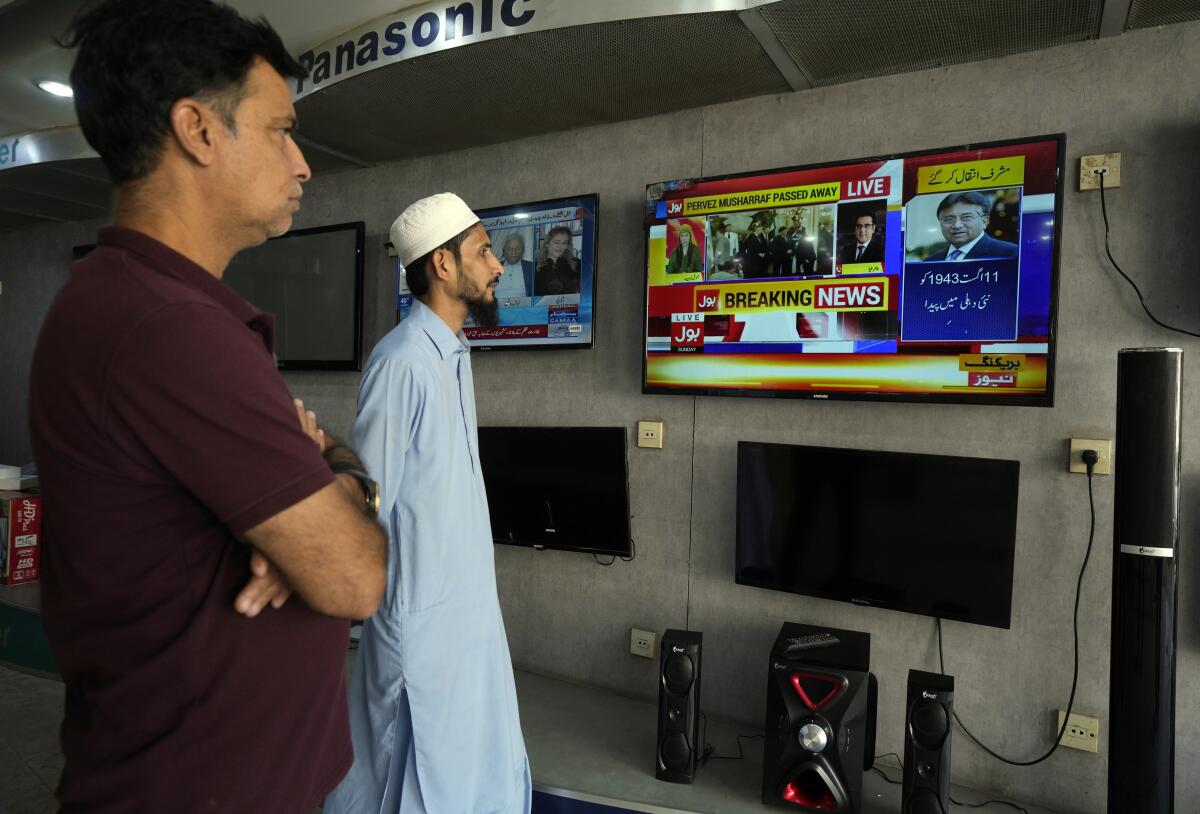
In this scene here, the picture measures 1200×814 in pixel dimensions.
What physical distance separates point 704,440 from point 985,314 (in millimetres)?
1068

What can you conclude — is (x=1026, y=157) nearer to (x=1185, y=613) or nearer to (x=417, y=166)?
(x=1185, y=613)

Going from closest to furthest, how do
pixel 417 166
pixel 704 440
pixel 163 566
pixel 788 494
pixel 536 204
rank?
pixel 163 566 < pixel 788 494 < pixel 704 440 < pixel 536 204 < pixel 417 166

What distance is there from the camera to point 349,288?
3.85 metres

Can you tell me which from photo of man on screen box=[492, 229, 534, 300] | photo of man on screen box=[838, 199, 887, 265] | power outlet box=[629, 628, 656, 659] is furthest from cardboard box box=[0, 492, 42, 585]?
photo of man on screen box=[838, 199, 887, 265]

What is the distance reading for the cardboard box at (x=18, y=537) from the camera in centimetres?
359

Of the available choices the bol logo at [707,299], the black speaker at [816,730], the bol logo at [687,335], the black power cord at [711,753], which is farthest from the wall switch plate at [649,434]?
the black power cord at [711,753]

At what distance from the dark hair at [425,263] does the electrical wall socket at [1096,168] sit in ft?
6.03

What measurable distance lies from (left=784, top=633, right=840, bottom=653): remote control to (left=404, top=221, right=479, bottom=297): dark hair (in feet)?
4.96

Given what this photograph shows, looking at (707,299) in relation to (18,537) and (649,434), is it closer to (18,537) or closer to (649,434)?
(649,434)

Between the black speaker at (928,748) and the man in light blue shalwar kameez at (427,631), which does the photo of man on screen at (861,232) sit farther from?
the man in light blue shalwar kameez at (427,631)

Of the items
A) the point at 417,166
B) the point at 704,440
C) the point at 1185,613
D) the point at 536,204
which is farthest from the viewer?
the point at 417,166

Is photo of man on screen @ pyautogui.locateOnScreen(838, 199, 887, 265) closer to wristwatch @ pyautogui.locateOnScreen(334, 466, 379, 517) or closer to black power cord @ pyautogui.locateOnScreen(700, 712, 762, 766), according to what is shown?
black power cord @ pyautogui.locateOnScreen(700, 712, 762, 766)

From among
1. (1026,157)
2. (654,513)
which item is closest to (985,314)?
(1026,157)

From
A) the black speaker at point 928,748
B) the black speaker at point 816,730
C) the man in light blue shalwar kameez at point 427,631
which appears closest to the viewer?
the man in light blue shalwar kameez at point 427,631
